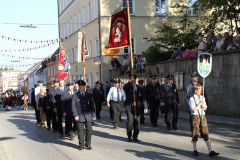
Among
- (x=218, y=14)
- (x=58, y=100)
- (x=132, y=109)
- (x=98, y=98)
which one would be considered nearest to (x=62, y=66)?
(x=98, y=98)

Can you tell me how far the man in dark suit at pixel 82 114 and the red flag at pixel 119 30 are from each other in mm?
2657

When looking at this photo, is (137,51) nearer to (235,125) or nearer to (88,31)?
(88,31)

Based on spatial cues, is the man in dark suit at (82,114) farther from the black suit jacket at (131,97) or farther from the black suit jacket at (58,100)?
the black suit jacket at (58,100)

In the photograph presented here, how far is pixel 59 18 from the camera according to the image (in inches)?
2016

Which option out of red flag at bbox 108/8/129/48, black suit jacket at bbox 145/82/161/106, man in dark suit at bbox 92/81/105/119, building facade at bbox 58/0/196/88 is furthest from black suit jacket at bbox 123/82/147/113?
building facade at bbox 58/0/196/88

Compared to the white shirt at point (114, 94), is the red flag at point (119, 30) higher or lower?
higher

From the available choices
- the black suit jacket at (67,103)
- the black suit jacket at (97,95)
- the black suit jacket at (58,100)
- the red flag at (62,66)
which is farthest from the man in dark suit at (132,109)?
the red flag at (62,66)

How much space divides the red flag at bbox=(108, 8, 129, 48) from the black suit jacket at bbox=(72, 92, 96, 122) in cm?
277

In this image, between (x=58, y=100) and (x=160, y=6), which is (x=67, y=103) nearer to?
(x=58, y=100)

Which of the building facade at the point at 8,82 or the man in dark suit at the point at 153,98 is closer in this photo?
the man in dark suit at the point at 153,98

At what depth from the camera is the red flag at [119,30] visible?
36.3 feet

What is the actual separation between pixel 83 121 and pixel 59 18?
44.2 m

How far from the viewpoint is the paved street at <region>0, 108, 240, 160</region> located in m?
8.14

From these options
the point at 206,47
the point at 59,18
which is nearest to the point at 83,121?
the point at 206,47
